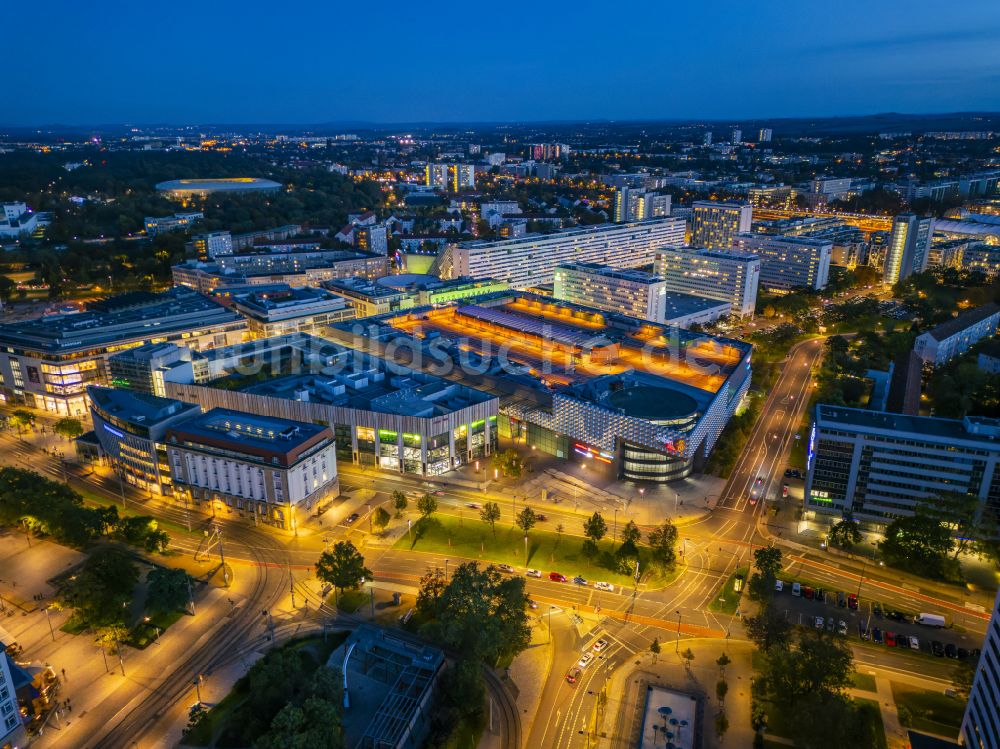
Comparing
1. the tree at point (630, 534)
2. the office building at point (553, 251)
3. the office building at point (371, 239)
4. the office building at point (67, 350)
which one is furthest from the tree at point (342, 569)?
the office building at point (371, 239)

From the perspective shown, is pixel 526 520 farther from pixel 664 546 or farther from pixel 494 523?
pixel 664 546

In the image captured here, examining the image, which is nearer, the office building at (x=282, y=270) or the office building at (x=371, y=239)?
the office building at (x=282, y=270)

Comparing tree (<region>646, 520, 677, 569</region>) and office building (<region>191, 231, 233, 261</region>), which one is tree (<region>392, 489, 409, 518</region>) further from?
office building (<region>191, 231, 233, 261</region>)

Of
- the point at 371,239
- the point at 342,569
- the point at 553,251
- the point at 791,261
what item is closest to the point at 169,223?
the point at 371,239

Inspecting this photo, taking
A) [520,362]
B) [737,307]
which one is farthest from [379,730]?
[737,307]

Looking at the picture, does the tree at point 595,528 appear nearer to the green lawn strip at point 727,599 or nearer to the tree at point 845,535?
the green lawn strip at point 727,599

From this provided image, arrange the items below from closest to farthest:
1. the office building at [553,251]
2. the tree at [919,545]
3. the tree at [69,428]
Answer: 1. the tree at [919,545]
2. the tree at [69,428]
3. the office building at [553,251]
